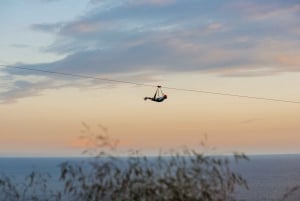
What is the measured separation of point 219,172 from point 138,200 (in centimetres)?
100

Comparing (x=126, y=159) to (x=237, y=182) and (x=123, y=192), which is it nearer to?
(x=123, y=192)

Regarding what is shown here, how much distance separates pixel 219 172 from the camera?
6.64m

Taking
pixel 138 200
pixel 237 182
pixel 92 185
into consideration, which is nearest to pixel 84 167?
pixel 92 185

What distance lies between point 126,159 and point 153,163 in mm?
324

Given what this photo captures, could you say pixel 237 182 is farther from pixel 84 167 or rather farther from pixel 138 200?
pixel 84 167

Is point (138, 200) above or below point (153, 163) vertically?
below

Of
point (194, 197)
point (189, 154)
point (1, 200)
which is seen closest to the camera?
point (194, 197)

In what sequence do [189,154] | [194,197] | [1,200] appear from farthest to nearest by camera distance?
[1,200]
[189,154]
[194,197]

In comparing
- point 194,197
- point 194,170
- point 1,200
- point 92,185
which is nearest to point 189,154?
point 194,170

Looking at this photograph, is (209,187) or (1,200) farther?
(1,200)

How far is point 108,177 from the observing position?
21.6 ft

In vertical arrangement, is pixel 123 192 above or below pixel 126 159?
below

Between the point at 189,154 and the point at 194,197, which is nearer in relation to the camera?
the point at 194,197

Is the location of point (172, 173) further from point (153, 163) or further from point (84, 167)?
point (84, 167)
